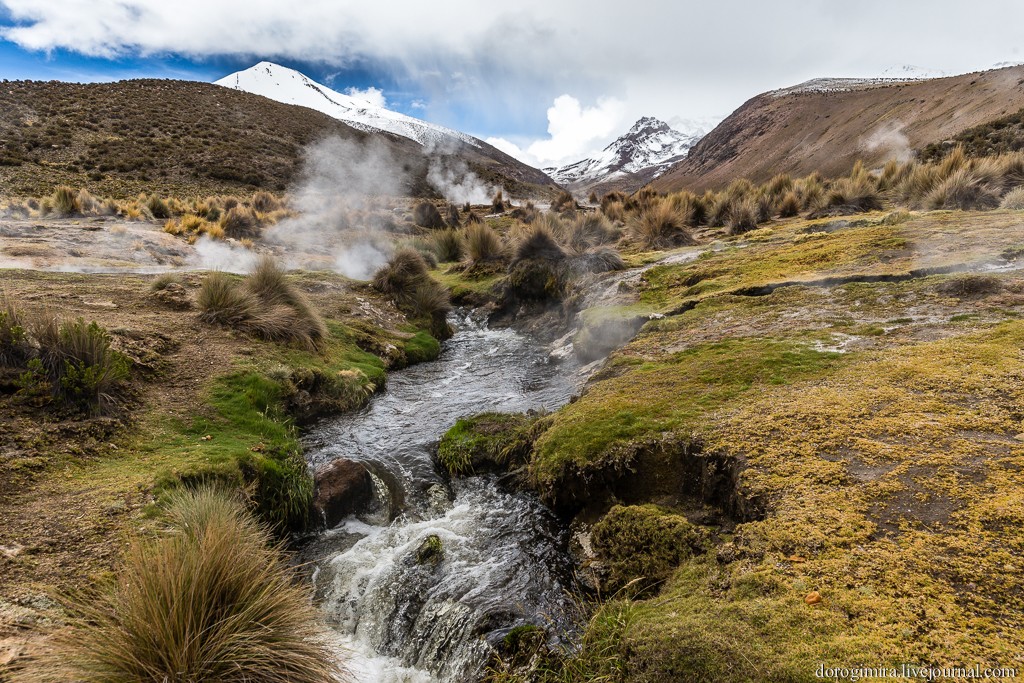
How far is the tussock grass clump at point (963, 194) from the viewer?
455 inches

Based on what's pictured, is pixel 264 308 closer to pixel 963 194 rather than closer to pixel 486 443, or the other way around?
pixel 486 443

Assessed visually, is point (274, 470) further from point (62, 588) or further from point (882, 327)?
point (882, 327)

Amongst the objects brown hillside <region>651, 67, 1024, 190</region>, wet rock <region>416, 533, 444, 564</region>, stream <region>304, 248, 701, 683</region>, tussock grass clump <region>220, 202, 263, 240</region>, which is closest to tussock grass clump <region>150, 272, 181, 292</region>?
stream <region>304, 248, 701, 683</region>

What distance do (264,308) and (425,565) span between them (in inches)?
268

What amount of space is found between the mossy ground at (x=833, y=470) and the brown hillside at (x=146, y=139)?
3255 centimetres

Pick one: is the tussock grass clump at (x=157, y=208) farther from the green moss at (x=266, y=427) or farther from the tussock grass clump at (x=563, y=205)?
the tussock grass clump at (x=563, y=205)

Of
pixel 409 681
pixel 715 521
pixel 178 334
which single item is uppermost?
pixel 178 334

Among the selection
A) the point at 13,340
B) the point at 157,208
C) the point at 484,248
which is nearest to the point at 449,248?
the point at 484,248

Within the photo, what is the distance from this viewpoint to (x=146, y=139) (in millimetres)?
38969

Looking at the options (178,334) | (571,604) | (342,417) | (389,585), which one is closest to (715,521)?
(571,604)

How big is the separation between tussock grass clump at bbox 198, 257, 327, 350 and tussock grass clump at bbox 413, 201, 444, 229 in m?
17.5

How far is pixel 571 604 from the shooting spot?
390 centimetres

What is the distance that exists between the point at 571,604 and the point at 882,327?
5.02 meters

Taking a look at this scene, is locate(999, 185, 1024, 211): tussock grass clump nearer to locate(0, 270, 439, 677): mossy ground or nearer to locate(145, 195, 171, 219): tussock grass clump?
locate(0, 270, 439, 677): mossy ground
